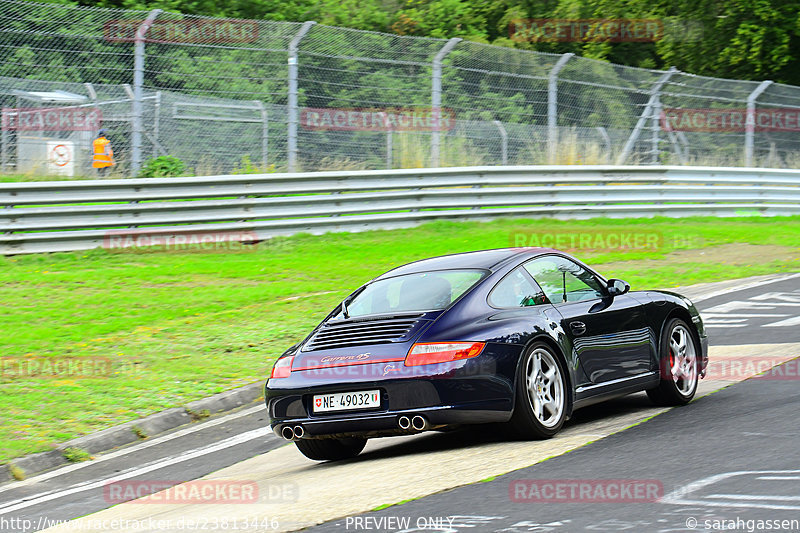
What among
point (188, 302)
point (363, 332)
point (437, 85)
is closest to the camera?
point (363, 332)

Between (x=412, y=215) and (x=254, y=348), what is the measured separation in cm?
915

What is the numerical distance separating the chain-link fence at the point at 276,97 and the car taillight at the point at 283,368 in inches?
396

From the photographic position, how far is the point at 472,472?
20.1ft

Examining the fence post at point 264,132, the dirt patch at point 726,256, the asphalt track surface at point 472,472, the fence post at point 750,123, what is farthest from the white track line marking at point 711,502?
the fence post at point 750,123

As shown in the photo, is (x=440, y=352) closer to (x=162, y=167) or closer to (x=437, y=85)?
(x=162, y=167)

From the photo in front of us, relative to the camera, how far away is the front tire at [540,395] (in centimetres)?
673

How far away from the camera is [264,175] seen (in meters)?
17.5

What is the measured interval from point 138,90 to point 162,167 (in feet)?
4.26

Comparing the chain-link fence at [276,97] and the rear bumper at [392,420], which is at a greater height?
the chain-link fence at [276,97]

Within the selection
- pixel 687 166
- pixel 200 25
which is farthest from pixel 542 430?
pixel 687 166

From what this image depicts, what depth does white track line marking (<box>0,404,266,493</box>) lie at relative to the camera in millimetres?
7488

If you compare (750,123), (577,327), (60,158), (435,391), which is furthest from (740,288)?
(750,123)

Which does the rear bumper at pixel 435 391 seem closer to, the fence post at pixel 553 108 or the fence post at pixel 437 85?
the fence post at pixel 437 85

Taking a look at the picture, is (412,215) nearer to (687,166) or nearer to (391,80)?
(391,80)
